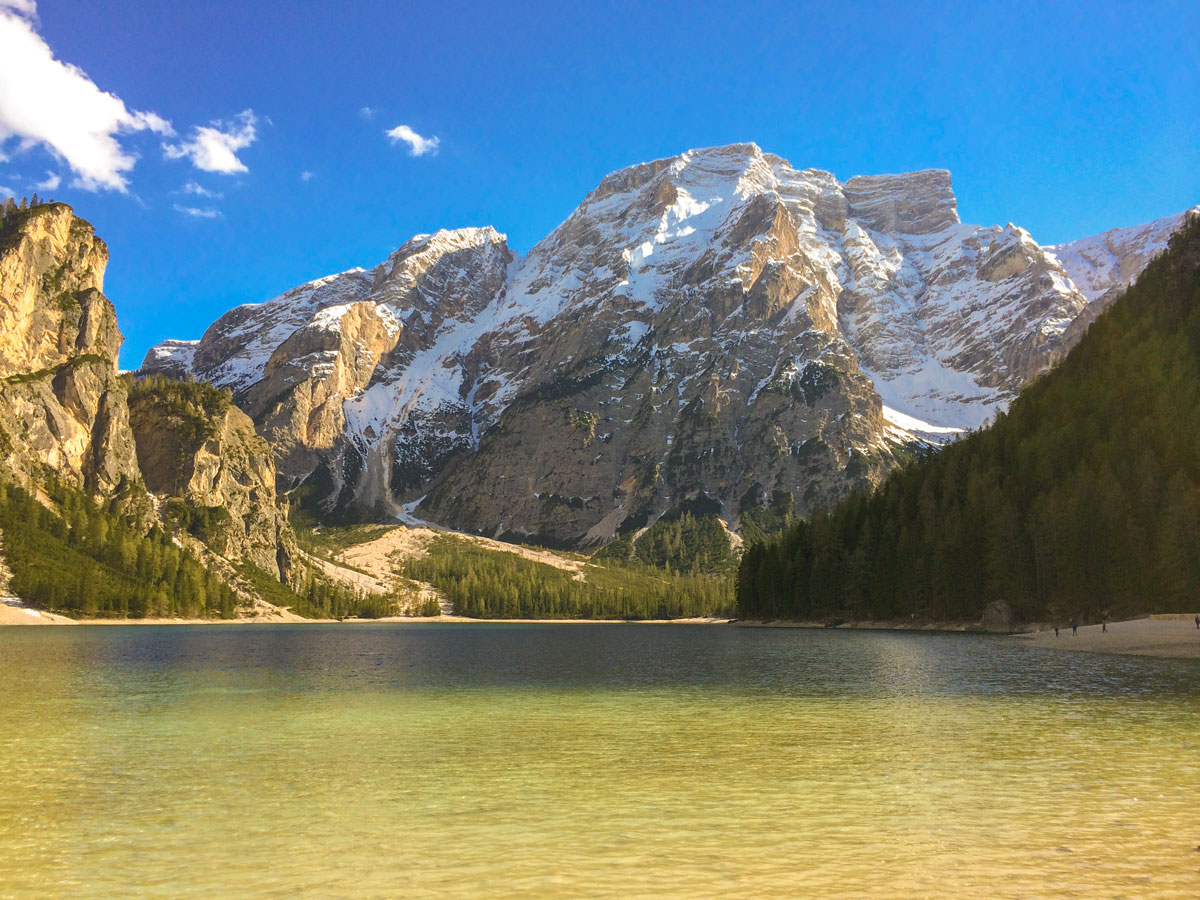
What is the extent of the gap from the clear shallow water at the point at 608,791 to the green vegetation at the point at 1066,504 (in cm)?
5321

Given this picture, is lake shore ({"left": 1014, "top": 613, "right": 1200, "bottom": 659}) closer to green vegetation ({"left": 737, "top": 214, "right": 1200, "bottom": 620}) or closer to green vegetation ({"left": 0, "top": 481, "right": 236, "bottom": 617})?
green vegetation ({"left": 737, "top": 214, "right": 1200, "bottom": 620})

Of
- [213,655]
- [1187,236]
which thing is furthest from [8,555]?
[1187,236]

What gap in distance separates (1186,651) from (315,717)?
62.7 m

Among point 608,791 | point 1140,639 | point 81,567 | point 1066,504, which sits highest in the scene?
point 1066,504

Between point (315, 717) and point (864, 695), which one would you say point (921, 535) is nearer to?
point (864, 695)

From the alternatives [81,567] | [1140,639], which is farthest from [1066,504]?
[81,567]

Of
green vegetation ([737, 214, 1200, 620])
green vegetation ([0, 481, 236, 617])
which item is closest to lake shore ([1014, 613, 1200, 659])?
green vegetation ([737, 214, 1200, 620])

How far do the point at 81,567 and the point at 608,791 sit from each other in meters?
190

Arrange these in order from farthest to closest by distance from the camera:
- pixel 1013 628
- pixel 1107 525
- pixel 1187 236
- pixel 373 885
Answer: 1. pixel 1187 236
2. pixel 1013 628
3. pixel 1107 525
4. pixel 373 885

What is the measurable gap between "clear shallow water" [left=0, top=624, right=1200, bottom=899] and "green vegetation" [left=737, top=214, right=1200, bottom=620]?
53206 mm

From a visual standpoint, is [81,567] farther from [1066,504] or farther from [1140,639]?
[1140,639]

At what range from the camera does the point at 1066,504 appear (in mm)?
96188

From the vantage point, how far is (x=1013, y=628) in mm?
100750

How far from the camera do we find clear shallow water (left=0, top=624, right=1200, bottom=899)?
1401cm
